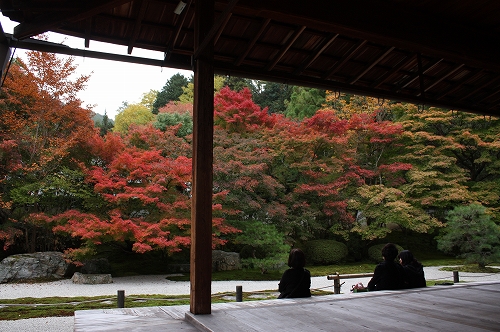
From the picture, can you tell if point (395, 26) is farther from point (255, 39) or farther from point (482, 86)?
point (482, 86)

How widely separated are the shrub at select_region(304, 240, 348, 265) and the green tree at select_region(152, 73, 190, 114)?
1050 centimetres

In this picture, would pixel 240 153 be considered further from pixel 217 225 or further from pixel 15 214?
pixel 15 214

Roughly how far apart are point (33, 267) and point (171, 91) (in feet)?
39.8

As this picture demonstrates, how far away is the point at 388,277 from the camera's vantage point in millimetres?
3766

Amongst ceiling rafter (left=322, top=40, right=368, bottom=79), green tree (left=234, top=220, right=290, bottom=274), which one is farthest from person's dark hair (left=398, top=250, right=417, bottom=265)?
green tree (left=234, top=220, right=290, bottom=274)

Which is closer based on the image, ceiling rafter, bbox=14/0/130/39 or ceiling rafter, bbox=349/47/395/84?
ceiling rafter, bbox=14/0/130/39

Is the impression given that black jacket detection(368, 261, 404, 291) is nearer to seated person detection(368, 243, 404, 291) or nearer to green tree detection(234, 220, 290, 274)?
seated person detection(368, 243, 404, 291)

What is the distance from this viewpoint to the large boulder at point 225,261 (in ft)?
34.5

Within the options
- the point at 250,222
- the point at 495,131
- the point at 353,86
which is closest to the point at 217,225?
the point at 250,222

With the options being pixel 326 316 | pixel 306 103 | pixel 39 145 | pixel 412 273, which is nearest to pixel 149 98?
pixel 306 103

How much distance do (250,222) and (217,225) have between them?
3.94 ft

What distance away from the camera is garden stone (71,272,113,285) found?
344 inches

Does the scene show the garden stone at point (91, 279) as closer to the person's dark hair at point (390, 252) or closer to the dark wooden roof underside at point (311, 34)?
the dark wooden roof underside at point (311, 34)

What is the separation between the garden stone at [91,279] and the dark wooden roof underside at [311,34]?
22.7ft
